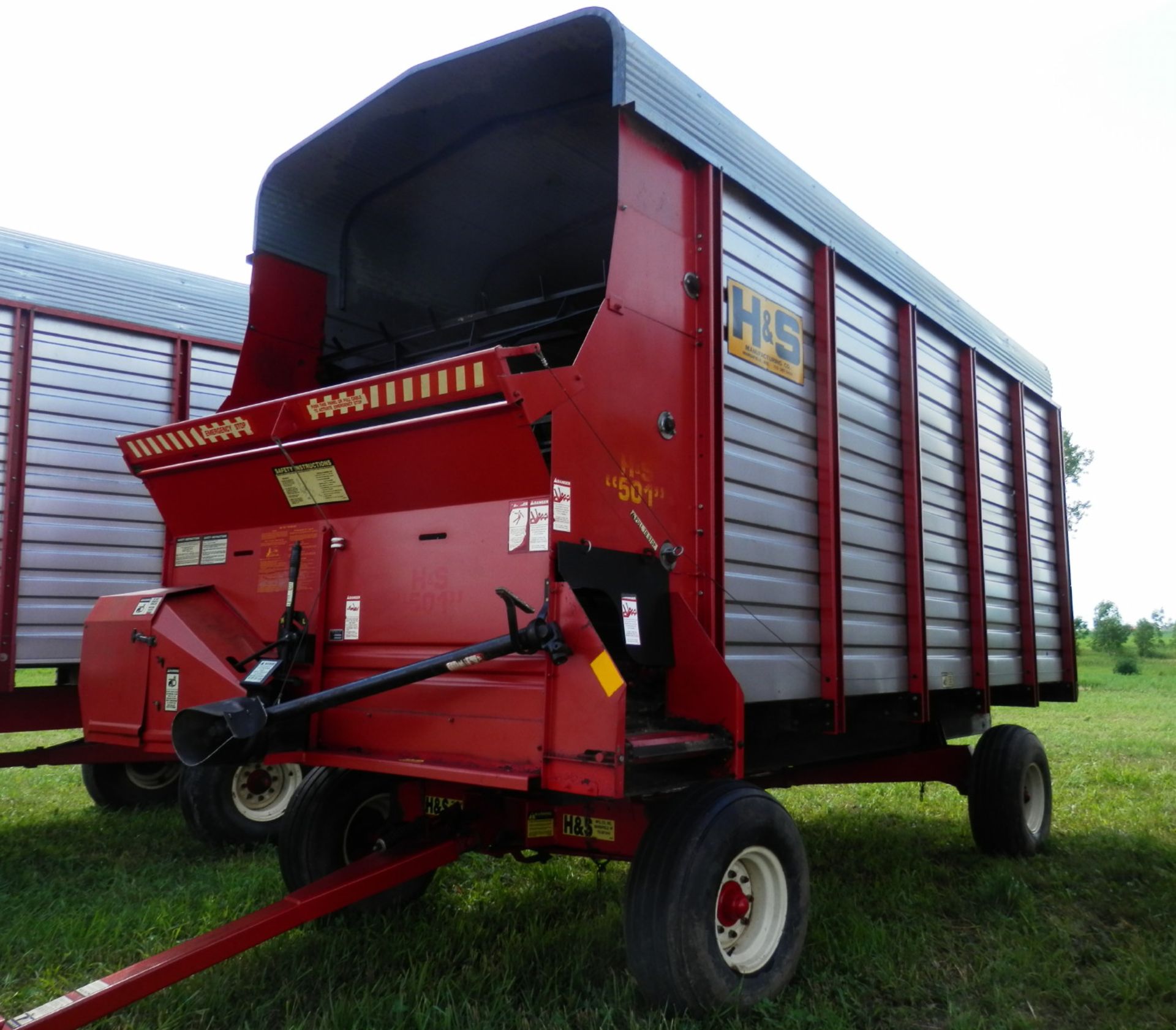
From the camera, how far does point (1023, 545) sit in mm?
6609

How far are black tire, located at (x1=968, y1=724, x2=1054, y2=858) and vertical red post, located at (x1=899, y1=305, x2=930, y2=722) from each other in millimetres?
957

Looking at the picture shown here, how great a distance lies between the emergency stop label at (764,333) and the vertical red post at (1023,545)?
2.93 metres

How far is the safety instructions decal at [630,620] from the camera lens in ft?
11.2

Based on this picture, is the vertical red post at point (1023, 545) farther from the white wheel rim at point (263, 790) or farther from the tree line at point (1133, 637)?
the tree line at point (1133, 637)

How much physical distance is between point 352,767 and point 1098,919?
3577 mm

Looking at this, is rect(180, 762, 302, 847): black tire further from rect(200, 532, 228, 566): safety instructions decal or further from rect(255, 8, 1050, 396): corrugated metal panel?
rect(255, 8, 1050, 396): corrugated metal panel

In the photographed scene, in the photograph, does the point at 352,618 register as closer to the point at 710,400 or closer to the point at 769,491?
the point at 710,400

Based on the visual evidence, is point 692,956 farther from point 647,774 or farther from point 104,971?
point 104,971

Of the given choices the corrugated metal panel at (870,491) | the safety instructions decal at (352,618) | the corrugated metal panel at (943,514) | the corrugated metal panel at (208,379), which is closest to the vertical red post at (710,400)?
the corrugated metal panel at (870,491)

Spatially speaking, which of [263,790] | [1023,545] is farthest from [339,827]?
[1023,545]

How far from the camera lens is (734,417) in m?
4.00

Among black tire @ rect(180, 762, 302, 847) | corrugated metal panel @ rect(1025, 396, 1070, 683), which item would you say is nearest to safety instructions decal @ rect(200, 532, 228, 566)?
black tire @ rect(180, 762, 302, 847)

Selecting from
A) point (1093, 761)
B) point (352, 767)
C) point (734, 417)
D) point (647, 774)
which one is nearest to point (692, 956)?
point (647, 774)

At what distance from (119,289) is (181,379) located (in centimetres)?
63
